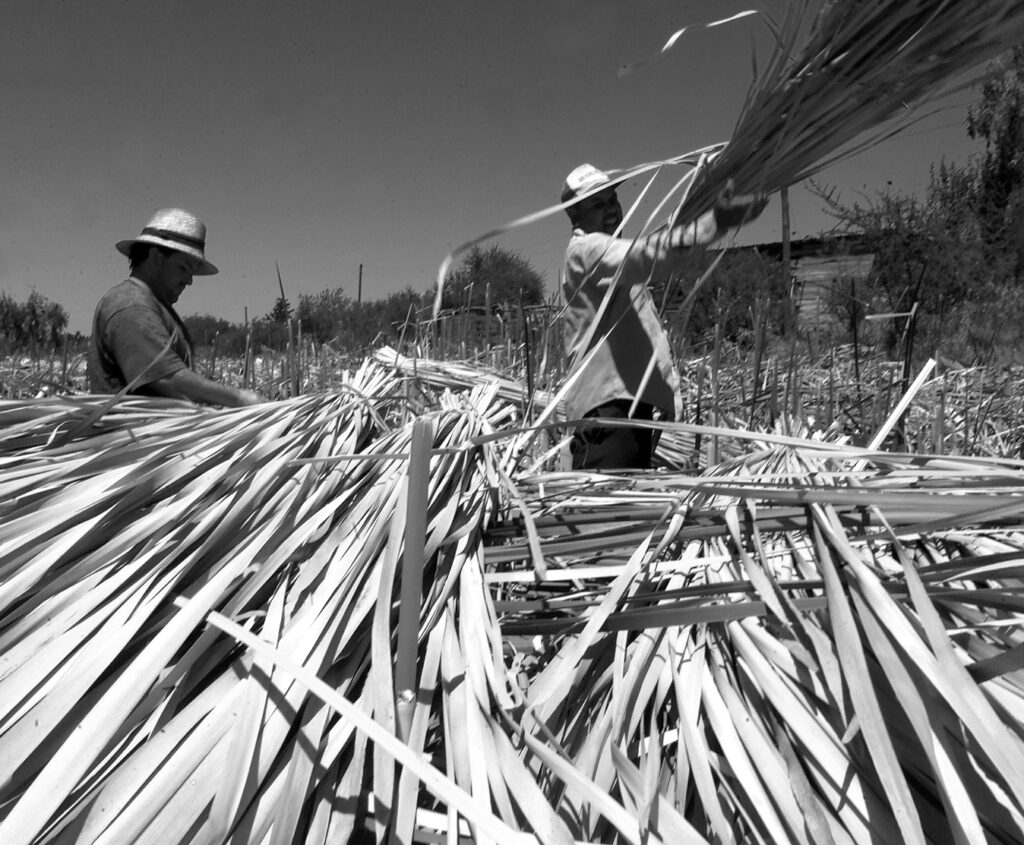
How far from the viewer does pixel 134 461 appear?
1.10 m

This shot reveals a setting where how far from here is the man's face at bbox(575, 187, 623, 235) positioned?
2.34 m

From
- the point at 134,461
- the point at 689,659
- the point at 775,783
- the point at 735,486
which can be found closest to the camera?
the point at 775,783

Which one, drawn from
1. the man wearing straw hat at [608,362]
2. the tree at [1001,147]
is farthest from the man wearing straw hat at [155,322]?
the tree at [1001,147]

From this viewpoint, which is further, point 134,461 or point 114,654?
point 134,461

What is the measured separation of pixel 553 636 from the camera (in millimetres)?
776

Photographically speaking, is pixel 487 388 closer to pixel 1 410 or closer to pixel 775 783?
pixel 1 410

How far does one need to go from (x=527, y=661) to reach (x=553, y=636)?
4 cm

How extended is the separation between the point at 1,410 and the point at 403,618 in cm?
104

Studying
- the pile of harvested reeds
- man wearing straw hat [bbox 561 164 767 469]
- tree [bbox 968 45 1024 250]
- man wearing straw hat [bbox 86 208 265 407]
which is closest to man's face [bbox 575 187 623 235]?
man wearing straw hat [bbox 561 164 767 469]

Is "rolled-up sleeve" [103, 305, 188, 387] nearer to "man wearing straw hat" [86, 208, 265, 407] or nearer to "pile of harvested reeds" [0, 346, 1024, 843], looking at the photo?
"man wearing straw hat" [86, 208, 265, 407]

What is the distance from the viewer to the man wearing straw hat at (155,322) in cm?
212

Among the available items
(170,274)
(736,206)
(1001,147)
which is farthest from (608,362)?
(1001,147)

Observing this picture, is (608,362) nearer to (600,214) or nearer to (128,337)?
(600,214)

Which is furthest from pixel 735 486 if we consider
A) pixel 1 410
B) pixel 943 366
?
pixel 943 366
